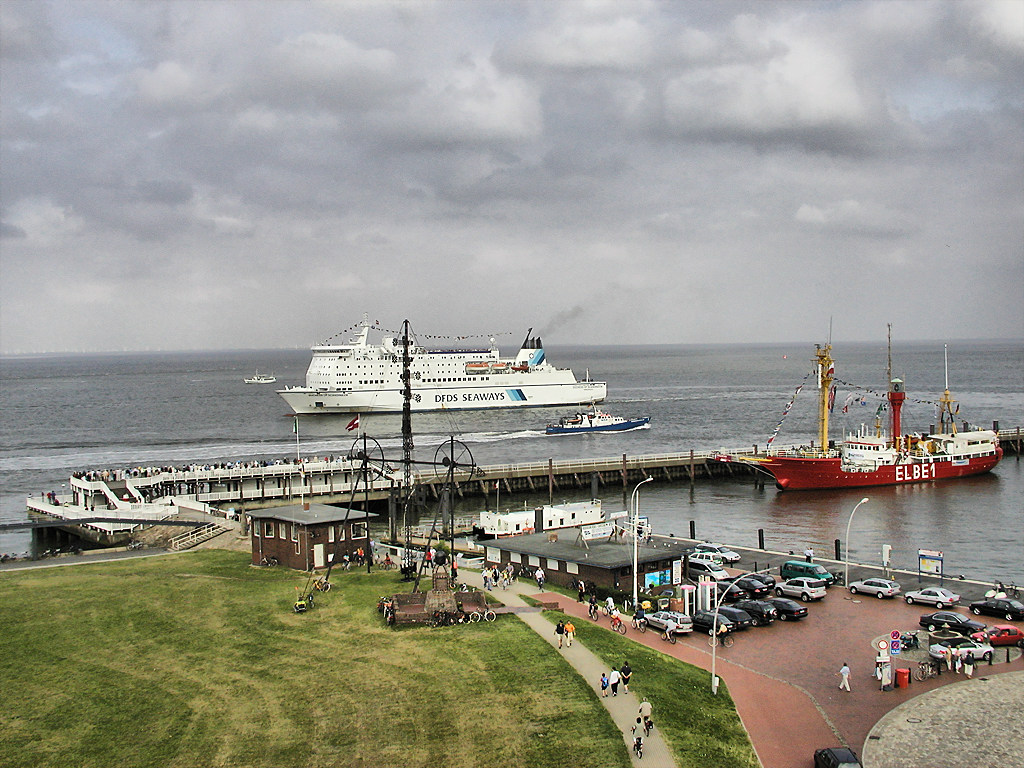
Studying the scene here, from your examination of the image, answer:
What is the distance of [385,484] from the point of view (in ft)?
190

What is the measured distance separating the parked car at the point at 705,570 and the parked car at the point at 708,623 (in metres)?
5.08

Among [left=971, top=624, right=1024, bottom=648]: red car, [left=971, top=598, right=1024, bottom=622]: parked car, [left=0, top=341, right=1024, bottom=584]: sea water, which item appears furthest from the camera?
[left=0, top=341, right=1024, bottom=584]: sea water

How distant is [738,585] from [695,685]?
9.97 metres

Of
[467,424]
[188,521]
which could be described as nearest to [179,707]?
[188,521]

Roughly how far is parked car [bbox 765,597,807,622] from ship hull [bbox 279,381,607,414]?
8910 centimetres

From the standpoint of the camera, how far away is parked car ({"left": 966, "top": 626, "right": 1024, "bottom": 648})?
24811 mm

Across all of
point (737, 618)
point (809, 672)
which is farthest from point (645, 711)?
point (737, 618)

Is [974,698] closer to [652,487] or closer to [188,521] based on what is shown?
[188,521]

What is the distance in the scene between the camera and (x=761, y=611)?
1089 inches

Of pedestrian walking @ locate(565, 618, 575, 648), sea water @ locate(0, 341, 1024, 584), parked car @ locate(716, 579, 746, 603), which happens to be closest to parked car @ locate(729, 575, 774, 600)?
parked car @ locate(716, 579, 746, 603)

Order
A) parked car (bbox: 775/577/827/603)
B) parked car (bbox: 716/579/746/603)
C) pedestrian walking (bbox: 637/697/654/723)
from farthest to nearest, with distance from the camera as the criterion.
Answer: parked car (bbox: 716/579/746/603) < parked car (bbox: 775/577/827/603) < pedestrian walking (bbox: 637/697/654/723)

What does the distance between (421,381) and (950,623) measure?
96.0m

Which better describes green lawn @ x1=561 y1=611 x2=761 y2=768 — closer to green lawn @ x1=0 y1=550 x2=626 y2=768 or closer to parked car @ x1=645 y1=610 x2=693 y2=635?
green lawn @ x1=0 y1=550 x2=626 y2=768

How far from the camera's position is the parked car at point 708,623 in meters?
26.2
